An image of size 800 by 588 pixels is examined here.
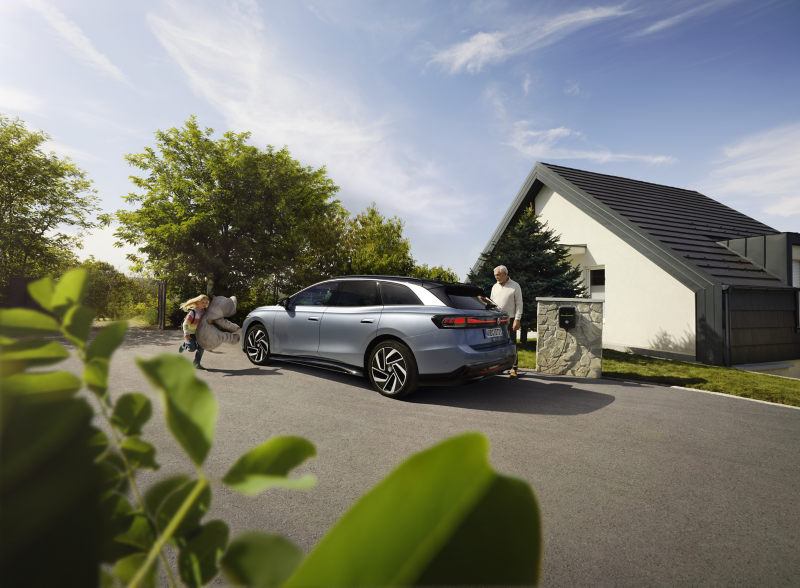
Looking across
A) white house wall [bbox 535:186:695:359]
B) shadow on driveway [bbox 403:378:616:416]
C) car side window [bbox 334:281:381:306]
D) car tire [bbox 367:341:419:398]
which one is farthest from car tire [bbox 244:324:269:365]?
white house wall [bbox 535:186:695:359]

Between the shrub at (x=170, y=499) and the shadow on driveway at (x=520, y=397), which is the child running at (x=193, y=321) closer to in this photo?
the shadow on driveway at (x=520, y=397)

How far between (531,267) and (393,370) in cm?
680

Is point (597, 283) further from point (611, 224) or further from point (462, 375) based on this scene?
point (462, 375)

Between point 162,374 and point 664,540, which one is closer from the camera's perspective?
point 162,374

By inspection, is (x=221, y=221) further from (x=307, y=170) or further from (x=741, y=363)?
(x=741, y=363)

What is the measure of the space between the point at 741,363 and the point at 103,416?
42.5ft

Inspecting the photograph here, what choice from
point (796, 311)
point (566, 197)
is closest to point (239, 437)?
point (566, 197)

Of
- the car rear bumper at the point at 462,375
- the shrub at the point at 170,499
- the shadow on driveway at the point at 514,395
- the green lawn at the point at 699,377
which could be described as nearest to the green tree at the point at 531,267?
the green lawn at the point at 699,377

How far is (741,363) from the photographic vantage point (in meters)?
Result: 10.0

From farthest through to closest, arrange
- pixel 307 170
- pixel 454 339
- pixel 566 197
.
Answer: pixel 307 170
pixel 566 197
pixel 454 339

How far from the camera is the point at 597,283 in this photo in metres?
13.4

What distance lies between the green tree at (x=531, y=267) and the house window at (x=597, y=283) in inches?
78.1

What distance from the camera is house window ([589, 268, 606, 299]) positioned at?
42.9 ft

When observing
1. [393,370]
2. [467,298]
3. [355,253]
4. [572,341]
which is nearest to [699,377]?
[572,341]
